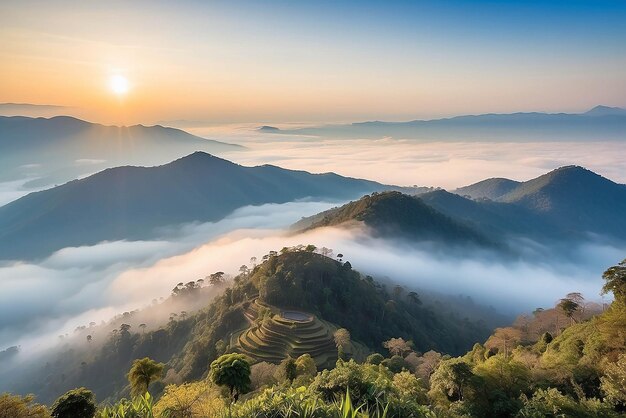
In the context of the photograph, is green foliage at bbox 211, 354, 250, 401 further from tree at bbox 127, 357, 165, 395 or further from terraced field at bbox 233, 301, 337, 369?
terraced field at bbox 233, 301, 337, 369

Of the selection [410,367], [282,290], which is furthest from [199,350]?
[410,367]

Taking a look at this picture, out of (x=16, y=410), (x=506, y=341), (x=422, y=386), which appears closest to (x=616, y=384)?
(x=422, y=386)

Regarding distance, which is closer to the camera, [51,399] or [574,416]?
[574,416]

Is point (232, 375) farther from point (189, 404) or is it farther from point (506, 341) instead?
point (506, 341)

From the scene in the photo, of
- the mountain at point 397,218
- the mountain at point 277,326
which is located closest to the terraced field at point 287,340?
the mountain at point 277,326

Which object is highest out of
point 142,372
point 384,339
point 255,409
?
point 255,409

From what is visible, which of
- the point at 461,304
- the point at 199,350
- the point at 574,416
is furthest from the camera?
the point at 461,304

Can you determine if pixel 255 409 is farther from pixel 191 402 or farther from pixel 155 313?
pixel 155 313
